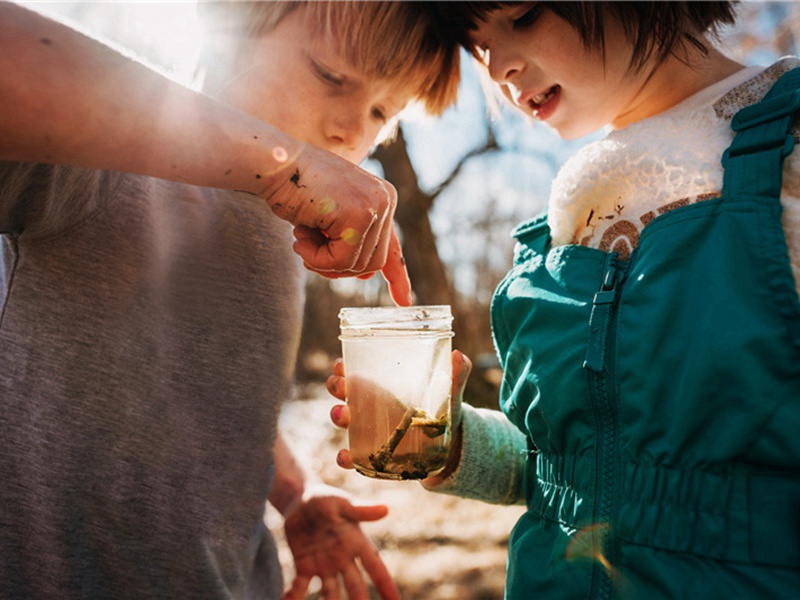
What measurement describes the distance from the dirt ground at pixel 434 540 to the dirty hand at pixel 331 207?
2005 millimetres

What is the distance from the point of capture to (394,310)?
1.28 m

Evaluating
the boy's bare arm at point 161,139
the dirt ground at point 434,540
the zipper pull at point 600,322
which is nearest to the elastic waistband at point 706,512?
the zipper pull at point 600,322

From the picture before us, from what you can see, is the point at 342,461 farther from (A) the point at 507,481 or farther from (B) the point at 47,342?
(B) the point at 47,342

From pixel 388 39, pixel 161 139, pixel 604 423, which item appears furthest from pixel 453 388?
pixel 388 39

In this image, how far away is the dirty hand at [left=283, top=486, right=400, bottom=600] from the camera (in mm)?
1622

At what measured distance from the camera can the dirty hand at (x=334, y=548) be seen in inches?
63.9

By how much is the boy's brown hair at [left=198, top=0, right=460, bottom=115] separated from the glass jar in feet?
2.79

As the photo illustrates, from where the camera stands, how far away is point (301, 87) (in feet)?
5.65

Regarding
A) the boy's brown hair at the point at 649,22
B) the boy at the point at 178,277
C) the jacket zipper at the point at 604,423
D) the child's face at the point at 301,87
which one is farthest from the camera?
the child's face at the point at 301,87

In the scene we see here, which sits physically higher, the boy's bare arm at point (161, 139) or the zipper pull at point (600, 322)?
the boy's bare arm at point (161, 139)

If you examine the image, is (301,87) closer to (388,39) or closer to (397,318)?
(388,39)

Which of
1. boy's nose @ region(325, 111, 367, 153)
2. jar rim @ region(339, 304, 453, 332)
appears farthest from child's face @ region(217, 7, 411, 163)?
jar rim @ region(339, 304, 453, 332)

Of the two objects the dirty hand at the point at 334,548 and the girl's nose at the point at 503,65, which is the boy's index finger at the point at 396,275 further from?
the dirty hand at the point at 334,548

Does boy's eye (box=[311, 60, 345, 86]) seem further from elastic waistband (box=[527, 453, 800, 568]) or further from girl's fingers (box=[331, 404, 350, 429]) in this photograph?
elastic waistband (box=[527, 453, 800, 568])
